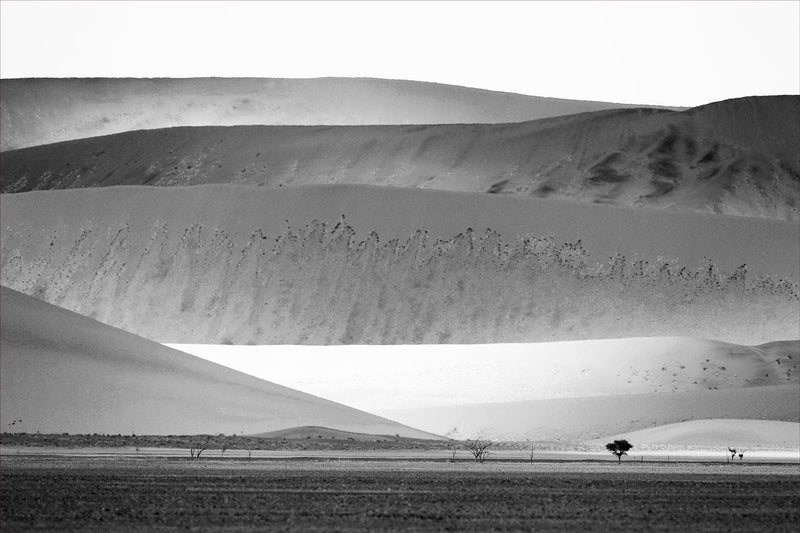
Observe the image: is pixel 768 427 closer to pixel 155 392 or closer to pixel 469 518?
pixel 155 392

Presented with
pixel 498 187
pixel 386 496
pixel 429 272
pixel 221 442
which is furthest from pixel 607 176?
pixel 386 496

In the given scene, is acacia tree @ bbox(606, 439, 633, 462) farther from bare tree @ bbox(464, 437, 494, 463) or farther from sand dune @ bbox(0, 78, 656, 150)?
sand dune @ bbox(0, 78, 656, 150)

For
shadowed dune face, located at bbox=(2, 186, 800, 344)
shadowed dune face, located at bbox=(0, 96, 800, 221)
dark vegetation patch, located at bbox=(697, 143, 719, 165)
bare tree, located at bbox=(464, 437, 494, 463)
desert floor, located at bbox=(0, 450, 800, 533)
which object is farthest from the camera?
dark vegetation patch, located at bbox=(697, 143, 719, 165)

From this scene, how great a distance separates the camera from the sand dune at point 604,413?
1560 inches

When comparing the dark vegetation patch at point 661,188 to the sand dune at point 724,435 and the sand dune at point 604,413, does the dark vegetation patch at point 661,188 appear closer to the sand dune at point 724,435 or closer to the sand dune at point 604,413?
the sand dune at point 604,413

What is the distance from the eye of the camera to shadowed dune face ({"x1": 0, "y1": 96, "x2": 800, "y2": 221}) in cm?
8025

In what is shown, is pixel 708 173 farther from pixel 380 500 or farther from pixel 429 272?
pixel 380 500

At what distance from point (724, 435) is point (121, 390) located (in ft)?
45.4

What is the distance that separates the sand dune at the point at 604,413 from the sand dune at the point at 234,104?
74.8 metres

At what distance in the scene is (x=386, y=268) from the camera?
65.9m

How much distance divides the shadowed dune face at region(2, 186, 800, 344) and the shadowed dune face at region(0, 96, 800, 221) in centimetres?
1161

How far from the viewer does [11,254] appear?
2788 inches

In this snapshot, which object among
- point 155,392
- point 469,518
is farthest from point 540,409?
point 469,518

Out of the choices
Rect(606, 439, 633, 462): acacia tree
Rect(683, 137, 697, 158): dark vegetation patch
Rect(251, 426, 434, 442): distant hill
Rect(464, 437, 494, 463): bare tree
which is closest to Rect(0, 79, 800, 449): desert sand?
Rect(683, 137, 697, 158): dark vegetation patch
